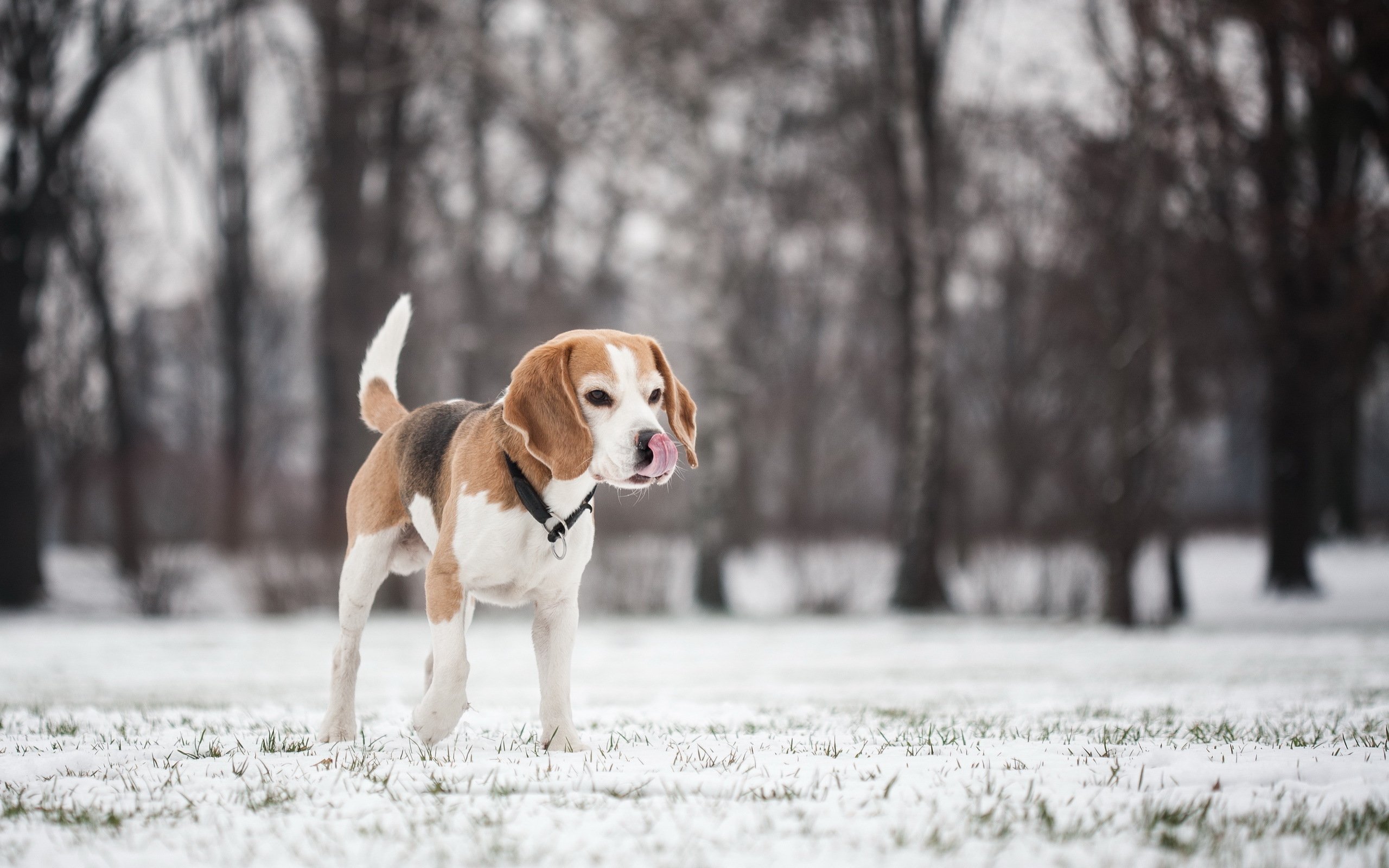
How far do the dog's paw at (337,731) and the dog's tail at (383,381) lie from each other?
136 centimetres

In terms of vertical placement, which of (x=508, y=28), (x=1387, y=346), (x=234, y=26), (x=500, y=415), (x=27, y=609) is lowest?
(x=27, y=609)

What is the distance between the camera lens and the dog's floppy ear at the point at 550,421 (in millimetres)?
3750

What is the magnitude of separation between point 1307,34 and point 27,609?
64.9ft

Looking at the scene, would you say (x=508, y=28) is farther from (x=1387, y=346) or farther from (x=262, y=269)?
(x=1387, y=346)

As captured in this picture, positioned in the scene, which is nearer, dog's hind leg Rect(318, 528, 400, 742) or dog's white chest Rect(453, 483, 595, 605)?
dog's white chest Rect(453, 483, 595, 605)

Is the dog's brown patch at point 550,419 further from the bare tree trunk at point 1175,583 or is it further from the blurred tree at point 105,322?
the blurred tree at point 105,322

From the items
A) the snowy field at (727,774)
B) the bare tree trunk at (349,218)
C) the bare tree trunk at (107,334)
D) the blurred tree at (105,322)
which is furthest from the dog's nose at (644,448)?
the bare tree trunk at (107,334)

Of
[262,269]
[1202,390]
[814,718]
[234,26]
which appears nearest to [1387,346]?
[1202,390]

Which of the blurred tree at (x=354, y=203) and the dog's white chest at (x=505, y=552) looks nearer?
the dog's white chest at (x=505, y=552)

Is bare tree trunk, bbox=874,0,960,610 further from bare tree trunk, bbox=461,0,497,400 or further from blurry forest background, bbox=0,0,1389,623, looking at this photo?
bare tree trunk, bbox=461,0,497,400

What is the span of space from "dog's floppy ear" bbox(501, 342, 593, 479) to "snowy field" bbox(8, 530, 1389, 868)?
1.04 meters

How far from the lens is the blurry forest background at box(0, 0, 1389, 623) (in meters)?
14.2

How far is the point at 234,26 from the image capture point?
22359 mm

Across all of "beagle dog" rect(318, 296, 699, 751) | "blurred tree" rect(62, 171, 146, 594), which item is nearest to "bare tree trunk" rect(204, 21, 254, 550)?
"blurred tree" rect(62, 171, 146, 594)
